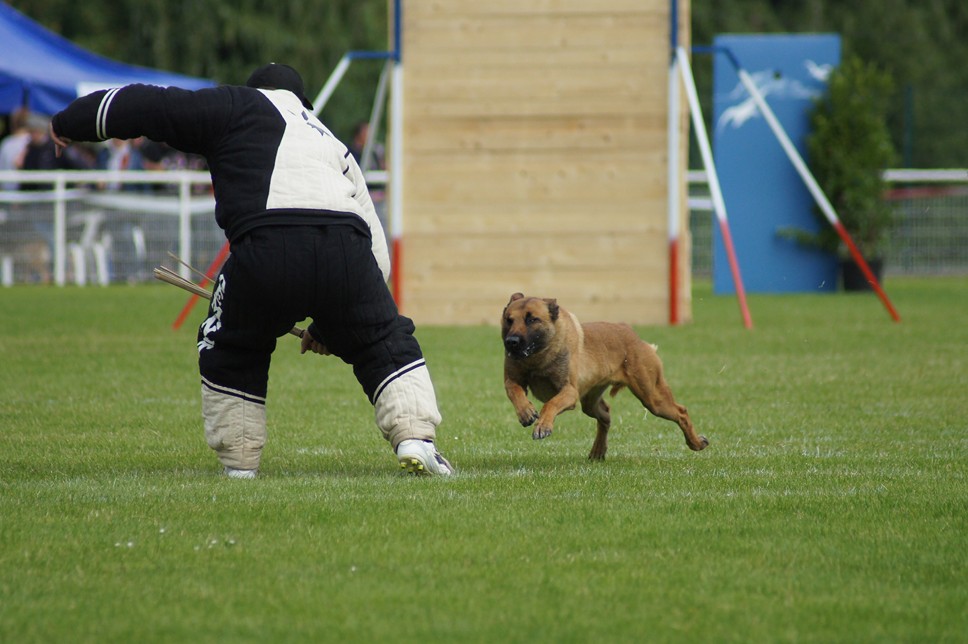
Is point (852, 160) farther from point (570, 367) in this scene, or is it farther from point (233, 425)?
point (233, 425)

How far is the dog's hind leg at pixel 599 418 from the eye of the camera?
704cm

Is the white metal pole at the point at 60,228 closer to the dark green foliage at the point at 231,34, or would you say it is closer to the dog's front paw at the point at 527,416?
the dark green foliage at the point at 231,34

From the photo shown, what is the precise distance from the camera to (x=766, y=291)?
2141 cm

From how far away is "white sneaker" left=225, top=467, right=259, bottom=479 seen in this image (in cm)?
615

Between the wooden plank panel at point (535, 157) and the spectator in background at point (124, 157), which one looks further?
the spectator in background at point (124, 157)

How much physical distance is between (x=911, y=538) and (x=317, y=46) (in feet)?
93.1

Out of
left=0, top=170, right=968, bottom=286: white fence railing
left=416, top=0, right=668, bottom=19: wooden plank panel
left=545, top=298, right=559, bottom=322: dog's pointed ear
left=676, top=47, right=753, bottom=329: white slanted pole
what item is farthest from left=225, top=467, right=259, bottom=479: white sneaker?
left=0, top=170, right=968, bottom=286: white fence railing

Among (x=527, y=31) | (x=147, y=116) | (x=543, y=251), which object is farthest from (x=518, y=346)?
(x=527, y=31)

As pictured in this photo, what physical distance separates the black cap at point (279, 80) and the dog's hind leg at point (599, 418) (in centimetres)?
206

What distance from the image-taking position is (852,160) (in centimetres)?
2117

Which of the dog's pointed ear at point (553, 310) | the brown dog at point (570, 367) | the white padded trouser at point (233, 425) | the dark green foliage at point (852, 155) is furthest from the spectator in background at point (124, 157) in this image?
the white padded trouser at point (233, 425)

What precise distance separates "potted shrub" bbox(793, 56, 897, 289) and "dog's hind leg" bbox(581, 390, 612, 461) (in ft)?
47.7

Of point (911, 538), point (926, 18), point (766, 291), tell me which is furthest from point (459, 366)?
point (926, 18)

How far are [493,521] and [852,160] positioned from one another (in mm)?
17182
